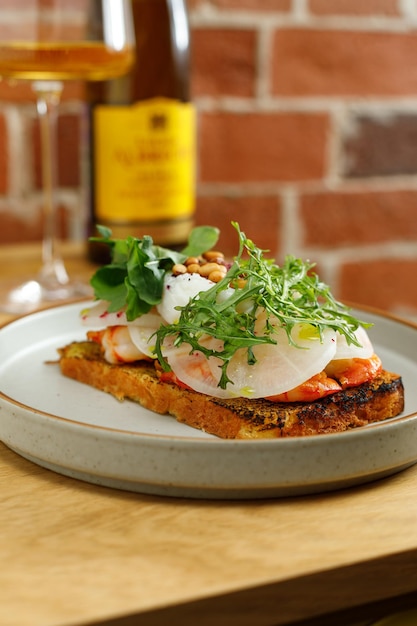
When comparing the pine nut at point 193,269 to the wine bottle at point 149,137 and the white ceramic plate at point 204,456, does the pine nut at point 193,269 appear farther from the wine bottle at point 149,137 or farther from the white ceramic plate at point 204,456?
the wine bottle at point 149,137

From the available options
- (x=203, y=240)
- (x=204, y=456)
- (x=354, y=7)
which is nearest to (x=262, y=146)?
(x=354, y=7)

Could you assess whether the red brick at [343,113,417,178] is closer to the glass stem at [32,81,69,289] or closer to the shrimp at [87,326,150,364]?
the glass stem at [32,81,69,289]

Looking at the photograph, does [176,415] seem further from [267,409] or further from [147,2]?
[147,2]

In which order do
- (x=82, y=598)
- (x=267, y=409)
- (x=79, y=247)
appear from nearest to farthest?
(x=82, y=598), (x=267, y=409), (x=79, y=247)

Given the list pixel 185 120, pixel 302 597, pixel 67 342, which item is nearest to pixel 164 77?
pixel 185 120

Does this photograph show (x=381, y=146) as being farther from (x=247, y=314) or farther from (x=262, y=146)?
(x=247, y=314)
